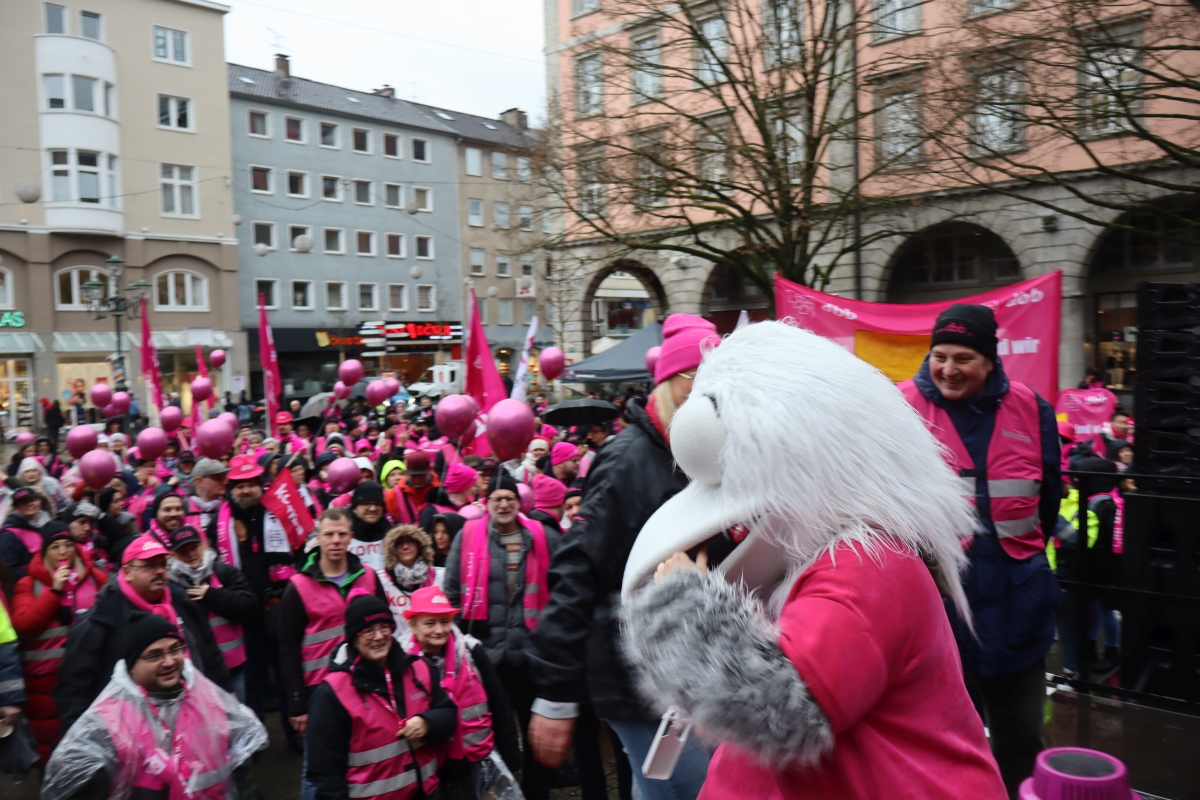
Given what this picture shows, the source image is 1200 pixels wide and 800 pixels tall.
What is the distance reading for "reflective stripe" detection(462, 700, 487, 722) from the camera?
388 cm

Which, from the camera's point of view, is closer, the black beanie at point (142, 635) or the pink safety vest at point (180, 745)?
the pink safety vest at point (180, 745)

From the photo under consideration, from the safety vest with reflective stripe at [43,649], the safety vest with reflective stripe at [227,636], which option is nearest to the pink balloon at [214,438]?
the safety vest with reflective stripe at [43,649]

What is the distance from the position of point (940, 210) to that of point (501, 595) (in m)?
18.4

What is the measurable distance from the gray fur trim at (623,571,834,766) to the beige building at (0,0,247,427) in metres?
31.2

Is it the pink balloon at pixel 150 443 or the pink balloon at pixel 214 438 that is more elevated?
the pink balloon at pixel 214 438

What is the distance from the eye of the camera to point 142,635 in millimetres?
3617

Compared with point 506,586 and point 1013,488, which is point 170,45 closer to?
point 506,586

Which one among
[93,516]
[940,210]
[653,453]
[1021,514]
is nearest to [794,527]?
[653,453]

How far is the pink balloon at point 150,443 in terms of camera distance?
35.9 ft

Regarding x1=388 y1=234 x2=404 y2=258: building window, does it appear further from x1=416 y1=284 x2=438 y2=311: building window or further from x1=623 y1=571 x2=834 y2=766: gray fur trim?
x1=623 y1=571 x2=834 y2=766: gray fur trim

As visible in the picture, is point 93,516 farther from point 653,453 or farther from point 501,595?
point 653,453

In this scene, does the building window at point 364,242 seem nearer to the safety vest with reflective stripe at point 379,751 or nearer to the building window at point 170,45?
the building window at point 170,45

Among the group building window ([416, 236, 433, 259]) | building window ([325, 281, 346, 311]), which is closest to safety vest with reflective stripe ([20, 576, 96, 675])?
building window ([325, 281, 346, 311])

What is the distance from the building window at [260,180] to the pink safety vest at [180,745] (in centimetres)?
4044
